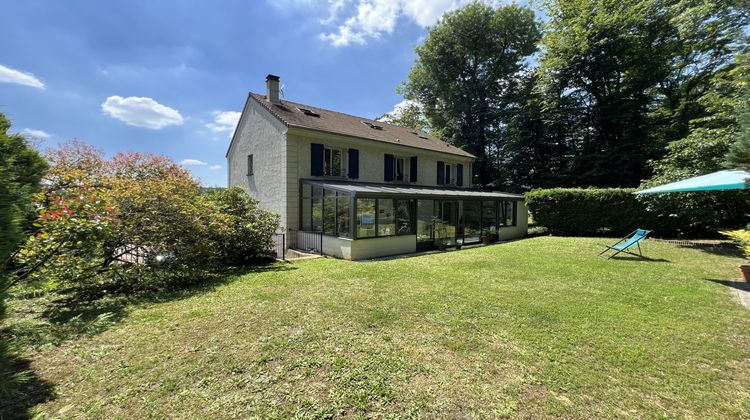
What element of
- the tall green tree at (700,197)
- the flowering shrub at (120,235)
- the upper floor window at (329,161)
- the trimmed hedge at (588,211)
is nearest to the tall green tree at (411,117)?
the trimmed hedge at (588,211)

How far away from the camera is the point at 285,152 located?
12.7 meters

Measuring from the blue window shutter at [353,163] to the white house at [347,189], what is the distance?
1.9 inches

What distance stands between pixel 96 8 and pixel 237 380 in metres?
9.37

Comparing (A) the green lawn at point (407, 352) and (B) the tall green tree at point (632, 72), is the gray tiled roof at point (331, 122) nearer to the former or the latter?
(A) the green lawn at point (407, 352)

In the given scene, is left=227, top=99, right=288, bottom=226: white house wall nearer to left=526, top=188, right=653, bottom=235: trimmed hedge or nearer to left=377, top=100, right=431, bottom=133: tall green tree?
left=526, top=188, right=653, bottom=235: trimmed hedge

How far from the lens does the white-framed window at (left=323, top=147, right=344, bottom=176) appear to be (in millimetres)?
13818

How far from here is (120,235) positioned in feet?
21.6

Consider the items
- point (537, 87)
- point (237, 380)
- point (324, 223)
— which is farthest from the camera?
point (537, 87)

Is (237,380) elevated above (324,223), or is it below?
below

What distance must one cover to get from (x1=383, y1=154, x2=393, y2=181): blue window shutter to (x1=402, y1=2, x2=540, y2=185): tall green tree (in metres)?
14.6

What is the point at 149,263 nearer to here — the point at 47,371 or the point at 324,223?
the point at 47,371

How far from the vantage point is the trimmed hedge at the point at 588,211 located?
47.6 ft

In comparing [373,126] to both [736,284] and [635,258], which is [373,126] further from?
[736,284]

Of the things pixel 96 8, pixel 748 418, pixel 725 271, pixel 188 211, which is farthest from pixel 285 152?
pixel 725 271
